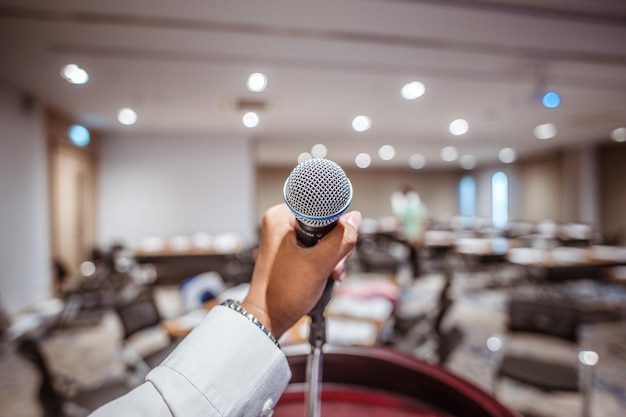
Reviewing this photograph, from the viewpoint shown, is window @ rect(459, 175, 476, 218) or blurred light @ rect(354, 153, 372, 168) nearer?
blurred light @ rect(354, 153, 372, 168)

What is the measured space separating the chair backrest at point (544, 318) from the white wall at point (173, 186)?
6505 millimetres

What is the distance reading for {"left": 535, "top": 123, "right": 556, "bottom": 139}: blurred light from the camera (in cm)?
802

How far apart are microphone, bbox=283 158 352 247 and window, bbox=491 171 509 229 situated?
16.6m

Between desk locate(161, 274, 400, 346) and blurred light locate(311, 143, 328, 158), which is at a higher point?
blurred light locate(311, 143, 328, 158)

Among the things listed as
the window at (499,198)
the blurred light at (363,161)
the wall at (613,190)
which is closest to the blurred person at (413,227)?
the blurred light at (363,161)

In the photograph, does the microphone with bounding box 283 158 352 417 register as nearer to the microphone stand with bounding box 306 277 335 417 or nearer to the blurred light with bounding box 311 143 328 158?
the microphone stand with bounding box 306 277 335 417

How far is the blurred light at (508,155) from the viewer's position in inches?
460

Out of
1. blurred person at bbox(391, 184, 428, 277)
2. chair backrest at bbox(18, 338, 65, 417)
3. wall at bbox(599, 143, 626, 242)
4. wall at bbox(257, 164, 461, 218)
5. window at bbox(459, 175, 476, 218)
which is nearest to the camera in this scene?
chair backrest at bbox(18, 338, 65, 417)

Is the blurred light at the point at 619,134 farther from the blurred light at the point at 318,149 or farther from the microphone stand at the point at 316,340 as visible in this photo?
the microphone stand at the point at 316,340

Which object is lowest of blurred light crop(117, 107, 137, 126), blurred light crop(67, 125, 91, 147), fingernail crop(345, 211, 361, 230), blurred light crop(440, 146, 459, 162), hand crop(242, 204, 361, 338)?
hand crop(242, 204, 361, 338)

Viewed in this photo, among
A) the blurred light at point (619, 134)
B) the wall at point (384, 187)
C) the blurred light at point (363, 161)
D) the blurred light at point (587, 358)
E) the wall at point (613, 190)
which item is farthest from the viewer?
the wall at point (384, 187)

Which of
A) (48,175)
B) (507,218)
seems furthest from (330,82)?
(507,218)

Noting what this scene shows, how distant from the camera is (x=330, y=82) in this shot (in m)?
4.92

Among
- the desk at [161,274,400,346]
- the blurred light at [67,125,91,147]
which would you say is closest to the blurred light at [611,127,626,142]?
the desk at [161,274,400,346]
